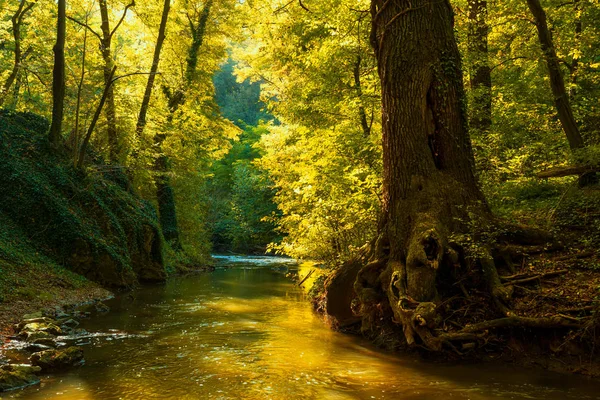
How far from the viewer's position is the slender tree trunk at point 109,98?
1609 cm

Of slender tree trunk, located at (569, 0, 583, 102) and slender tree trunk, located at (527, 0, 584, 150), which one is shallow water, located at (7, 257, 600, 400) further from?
slender tree trunk, located at (569, 0, 583, 102)

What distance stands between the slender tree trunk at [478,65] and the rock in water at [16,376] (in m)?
8.15

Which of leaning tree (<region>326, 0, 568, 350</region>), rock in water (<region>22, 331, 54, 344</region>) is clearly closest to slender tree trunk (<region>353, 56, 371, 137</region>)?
leaning tree (<region>326, 0, 568, 350</region>)

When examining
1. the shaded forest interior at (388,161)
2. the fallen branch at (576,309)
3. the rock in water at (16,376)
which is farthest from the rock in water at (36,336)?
the fallen branch at (576,309)

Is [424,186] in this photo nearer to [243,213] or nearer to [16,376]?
[16,376]

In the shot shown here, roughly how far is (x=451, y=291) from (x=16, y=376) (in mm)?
5502

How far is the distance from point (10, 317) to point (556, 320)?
824cm

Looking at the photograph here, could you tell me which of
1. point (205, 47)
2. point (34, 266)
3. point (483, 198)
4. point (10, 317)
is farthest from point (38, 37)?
point (483, 198)

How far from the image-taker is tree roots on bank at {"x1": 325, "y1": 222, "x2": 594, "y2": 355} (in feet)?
18.4

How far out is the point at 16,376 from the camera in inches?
195

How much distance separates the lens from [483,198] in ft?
23.0

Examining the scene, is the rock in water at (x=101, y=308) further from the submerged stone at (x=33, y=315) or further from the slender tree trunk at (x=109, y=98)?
the slender tree trunk at (x=109, y=98)

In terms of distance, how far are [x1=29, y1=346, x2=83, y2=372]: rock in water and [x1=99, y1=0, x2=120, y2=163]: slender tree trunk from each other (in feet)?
39.8

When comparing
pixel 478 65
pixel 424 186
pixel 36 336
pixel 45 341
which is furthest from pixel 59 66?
pixel 424 186
